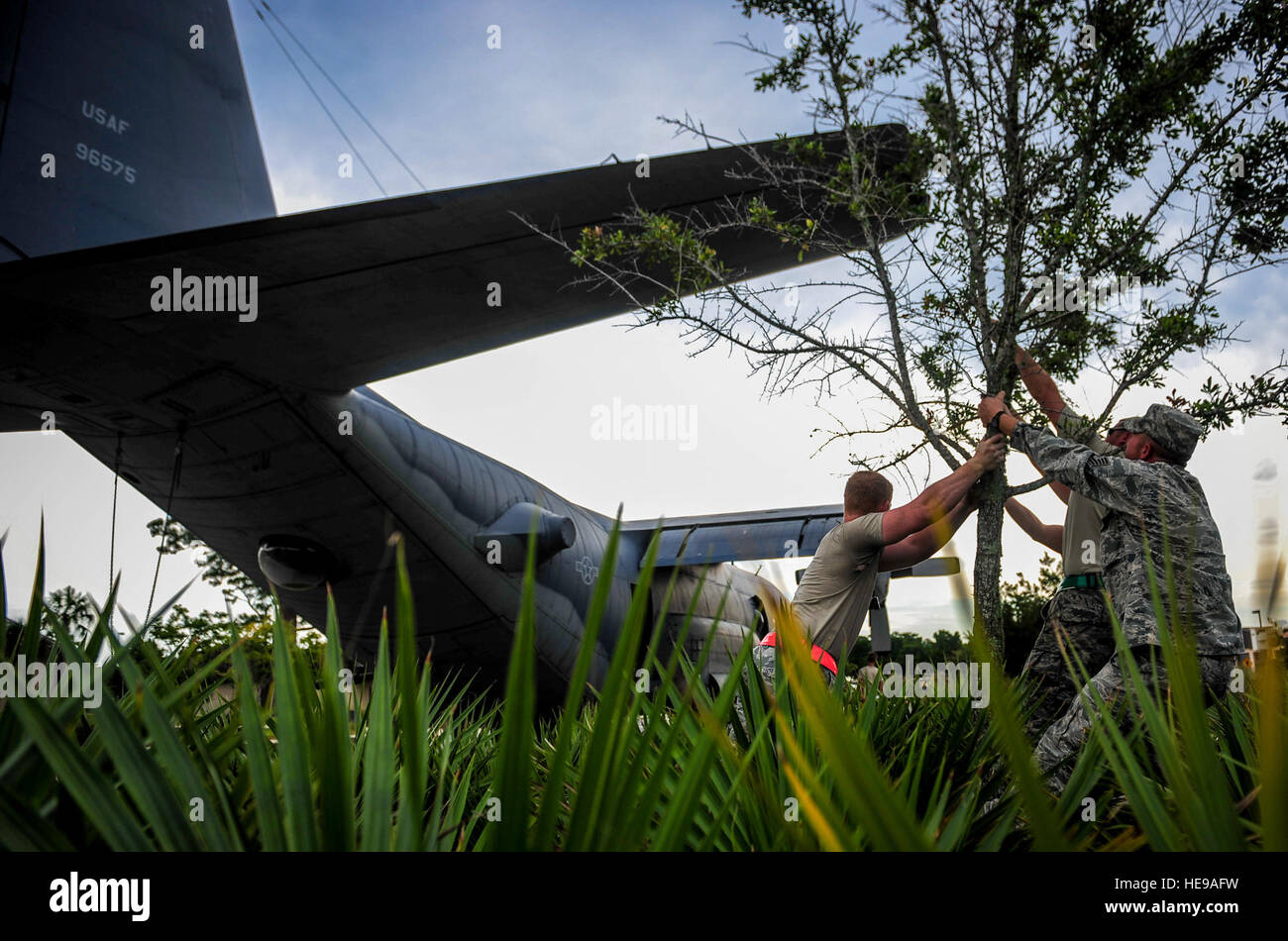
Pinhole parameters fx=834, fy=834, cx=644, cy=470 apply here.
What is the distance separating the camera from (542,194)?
6.06m

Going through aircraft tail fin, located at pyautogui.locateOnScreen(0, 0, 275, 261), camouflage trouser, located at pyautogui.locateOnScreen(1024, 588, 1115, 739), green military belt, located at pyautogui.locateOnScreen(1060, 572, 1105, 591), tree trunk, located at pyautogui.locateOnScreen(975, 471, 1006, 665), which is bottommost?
camouflage trouser, located at pyautogui.locateOnScreen(1024, 588, 1115, 739)

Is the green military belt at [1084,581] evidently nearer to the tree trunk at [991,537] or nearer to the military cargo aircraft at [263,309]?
the tree trunk at [991,537]

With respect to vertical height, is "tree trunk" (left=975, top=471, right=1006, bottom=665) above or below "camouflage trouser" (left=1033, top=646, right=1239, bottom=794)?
above

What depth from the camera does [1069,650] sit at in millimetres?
4363

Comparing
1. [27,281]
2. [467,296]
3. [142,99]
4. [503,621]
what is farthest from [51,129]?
[503,621]

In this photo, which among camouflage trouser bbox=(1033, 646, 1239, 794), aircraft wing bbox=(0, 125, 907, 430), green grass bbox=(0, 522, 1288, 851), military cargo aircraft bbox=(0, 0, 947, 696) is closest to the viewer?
green grass bbox=(0, 522, 1288, 851)

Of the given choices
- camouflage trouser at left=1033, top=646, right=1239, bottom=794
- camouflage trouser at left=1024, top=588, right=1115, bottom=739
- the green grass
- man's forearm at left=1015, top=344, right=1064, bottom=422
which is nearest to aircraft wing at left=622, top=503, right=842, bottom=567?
man's forearm at left=1015, top=344, right=1064, bottom=422

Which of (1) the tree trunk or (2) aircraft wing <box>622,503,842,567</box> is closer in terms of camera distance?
(1) the tree trunk

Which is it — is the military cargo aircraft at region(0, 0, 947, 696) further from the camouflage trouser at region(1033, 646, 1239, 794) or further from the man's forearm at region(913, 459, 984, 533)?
the camouflage trouser at region(1033, 646, 1239, 794)

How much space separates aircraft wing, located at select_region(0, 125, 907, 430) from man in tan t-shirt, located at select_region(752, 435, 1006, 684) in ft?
7.91

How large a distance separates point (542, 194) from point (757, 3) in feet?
6.33

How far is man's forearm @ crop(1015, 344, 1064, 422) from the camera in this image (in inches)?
191

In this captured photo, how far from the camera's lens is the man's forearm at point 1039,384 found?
15.9 feet
